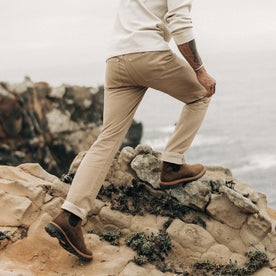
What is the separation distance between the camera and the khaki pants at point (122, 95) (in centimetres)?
384

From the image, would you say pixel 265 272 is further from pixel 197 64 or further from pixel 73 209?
pixel 197 64

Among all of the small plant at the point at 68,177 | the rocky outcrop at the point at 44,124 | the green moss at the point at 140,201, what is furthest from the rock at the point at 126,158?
the rocky outcrop at the point at 44,124

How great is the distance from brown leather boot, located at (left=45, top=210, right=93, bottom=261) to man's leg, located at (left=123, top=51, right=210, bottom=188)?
4.95ft

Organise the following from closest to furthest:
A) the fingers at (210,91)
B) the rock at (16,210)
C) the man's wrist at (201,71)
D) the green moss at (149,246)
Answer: the man's wrist at (201,71) → the fingers at (210,91) → the green moss at (149,246) → the rock at (16,210)

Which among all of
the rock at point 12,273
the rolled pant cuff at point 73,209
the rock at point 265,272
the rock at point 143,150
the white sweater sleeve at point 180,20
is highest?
the white sweater sleeve at point 180,20

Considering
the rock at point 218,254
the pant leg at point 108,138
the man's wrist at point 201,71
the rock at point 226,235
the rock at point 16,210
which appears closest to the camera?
the pant leg at point 108,138

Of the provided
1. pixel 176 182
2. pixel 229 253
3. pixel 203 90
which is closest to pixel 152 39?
pixel 203 90

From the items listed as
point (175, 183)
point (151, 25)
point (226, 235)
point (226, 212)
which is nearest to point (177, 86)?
point (151, 25)

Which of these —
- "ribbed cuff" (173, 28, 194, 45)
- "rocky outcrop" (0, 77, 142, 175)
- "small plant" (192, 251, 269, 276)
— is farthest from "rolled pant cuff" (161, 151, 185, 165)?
"rocky outcrop" (0, 77, 142, 175)

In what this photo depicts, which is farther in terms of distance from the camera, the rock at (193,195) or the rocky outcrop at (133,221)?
the rock at (193,195)

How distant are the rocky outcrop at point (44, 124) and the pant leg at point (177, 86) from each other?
21.1 metres

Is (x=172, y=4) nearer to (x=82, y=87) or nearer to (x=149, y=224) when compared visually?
(x=149, y=224)

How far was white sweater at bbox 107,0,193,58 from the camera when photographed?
3.69 m

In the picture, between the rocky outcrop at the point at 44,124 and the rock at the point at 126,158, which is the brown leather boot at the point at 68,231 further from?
the rocky outcrop at the point at 44,124
